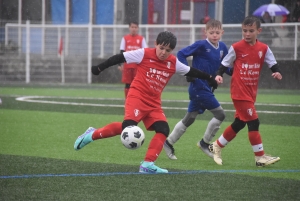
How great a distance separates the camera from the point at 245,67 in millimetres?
9586

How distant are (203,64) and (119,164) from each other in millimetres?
2077

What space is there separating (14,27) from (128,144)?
22.6 meters

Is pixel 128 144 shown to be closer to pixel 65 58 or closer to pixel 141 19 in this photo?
pixel 65 58

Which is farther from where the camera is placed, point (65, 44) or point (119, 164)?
point (65, 44)

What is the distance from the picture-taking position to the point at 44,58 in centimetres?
3059

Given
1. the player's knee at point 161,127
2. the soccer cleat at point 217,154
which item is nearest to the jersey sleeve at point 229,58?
the soccer cleat at point 217,154

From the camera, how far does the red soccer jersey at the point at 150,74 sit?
9000mm

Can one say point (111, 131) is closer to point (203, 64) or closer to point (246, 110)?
point (246, 110)

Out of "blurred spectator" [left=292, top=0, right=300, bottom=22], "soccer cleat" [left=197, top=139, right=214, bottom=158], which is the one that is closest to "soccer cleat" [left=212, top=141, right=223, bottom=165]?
"soccer cleat" [left=197, top=139, right=214, bottom=158]

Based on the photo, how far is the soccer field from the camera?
732 cm

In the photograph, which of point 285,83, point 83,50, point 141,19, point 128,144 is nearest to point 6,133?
point 128,144

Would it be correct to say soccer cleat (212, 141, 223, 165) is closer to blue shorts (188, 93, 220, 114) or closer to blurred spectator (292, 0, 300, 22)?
blue shorts (188, 93, 220, 114)

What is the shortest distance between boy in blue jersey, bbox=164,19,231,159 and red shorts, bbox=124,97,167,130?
1.38 m

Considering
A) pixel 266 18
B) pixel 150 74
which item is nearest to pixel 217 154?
pixel 150 74
